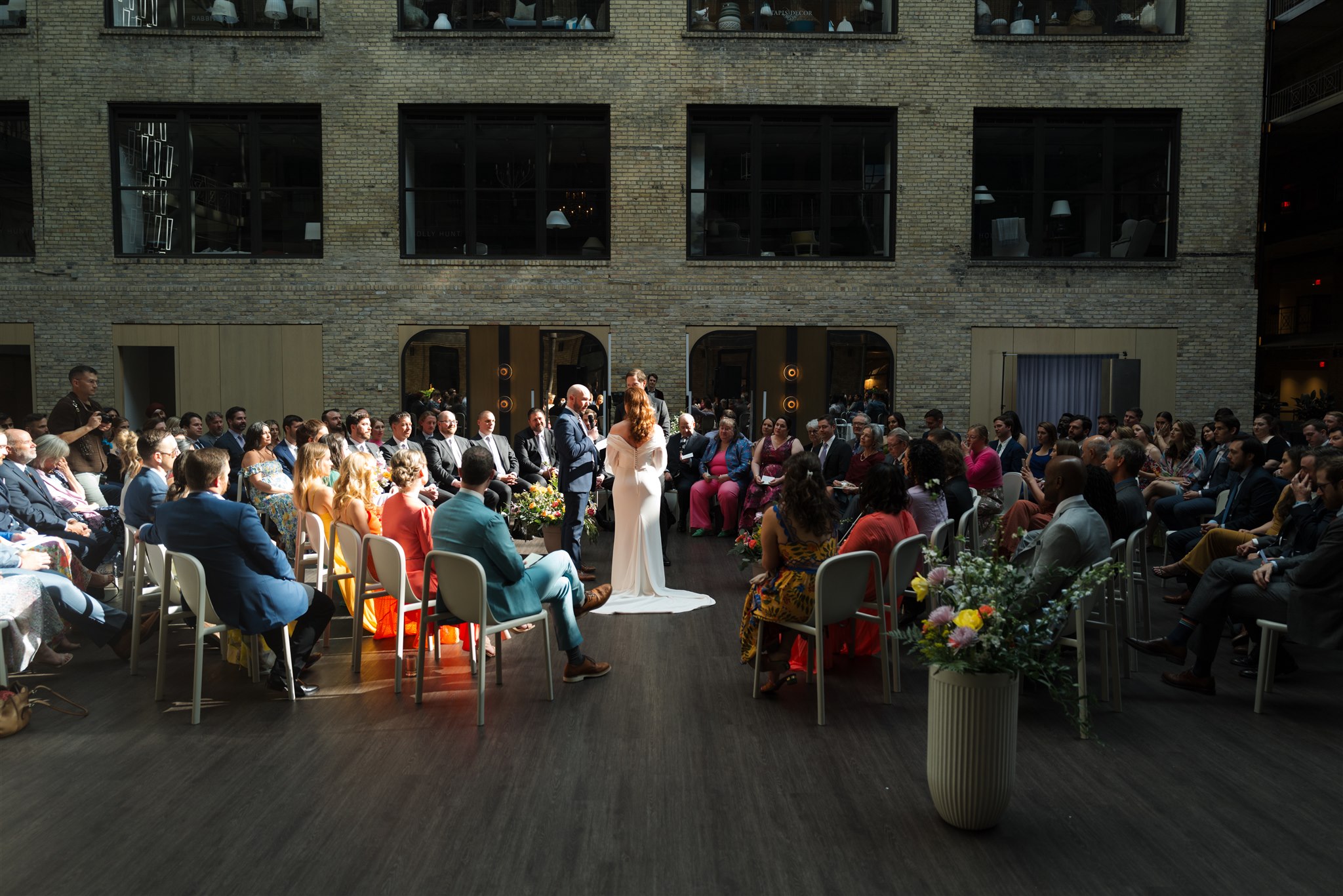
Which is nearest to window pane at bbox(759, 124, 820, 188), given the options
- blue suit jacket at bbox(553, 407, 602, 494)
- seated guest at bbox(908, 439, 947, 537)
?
blue suit jacket at bbox(553, 407, 602, 494)

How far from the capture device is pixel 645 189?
48.6ft

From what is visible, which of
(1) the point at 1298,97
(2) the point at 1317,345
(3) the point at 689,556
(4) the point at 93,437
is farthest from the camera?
(2) the point at 1317,345

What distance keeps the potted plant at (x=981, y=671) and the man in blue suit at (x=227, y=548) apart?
3.32 m

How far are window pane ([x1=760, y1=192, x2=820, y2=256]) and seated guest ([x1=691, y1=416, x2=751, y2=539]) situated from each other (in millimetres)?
4877

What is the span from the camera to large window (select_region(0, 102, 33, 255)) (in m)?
14.7

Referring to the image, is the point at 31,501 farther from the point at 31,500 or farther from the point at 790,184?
the point at 790,184

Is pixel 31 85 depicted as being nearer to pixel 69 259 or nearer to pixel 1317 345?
pixel 69 259

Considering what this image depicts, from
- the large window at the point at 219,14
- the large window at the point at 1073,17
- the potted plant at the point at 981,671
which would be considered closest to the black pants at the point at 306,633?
the potted plant at the point at 981,671

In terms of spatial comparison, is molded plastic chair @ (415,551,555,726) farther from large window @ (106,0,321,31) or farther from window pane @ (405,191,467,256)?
large window @ (106,0,321,31)

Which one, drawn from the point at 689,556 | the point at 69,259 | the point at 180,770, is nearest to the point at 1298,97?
the point at 689,556

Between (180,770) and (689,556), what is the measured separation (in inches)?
240

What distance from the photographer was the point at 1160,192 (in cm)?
1507

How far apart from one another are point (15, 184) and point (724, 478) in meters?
12.4

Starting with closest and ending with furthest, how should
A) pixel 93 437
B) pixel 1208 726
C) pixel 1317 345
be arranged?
pixel 1208 726 < pixel 93 437 < pixel 1317 345
